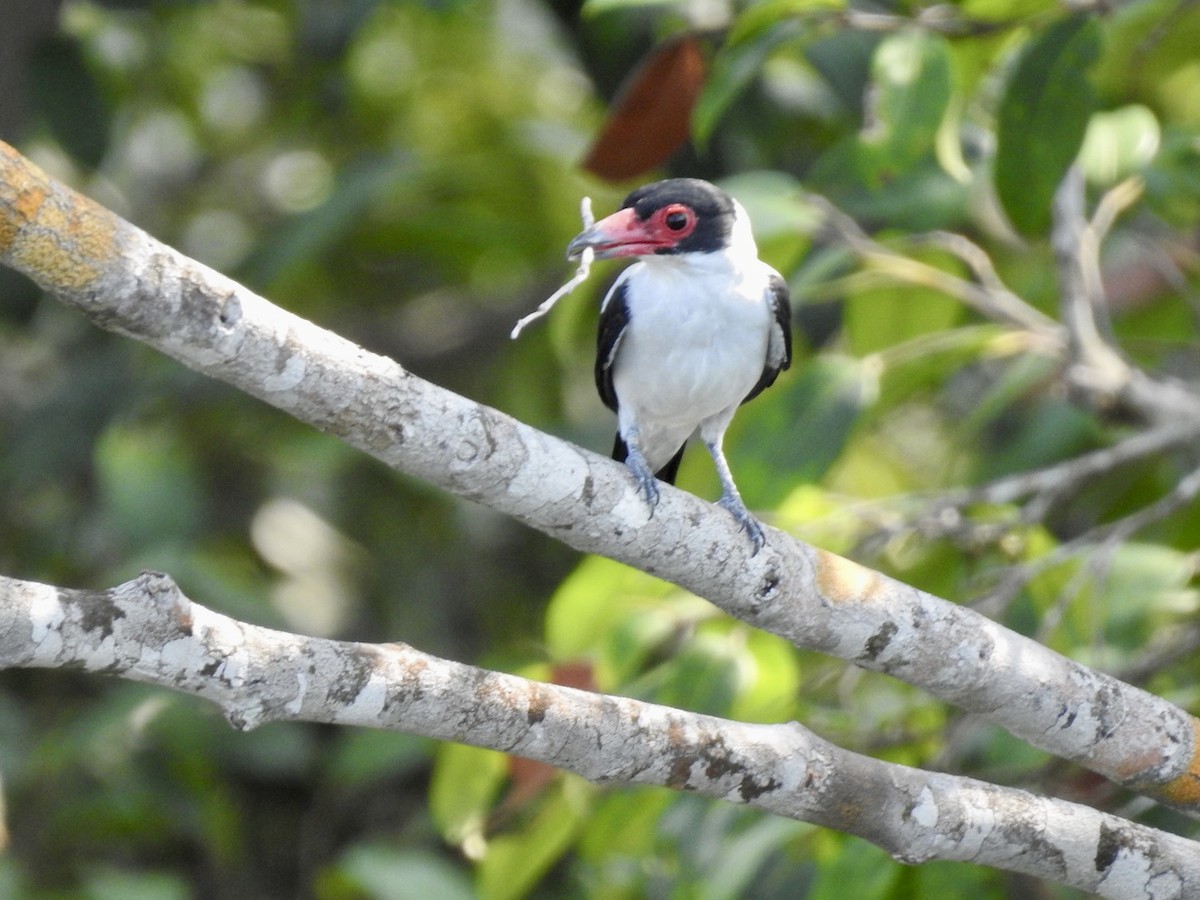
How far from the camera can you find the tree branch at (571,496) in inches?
66.5

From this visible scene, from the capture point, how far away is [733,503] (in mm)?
3248

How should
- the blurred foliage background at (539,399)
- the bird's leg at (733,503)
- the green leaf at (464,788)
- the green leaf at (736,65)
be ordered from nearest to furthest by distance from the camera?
the bird's leg at (733,503) < the green leaf at (736,65) < the blurred foliage background at (539,399) < the green leaf at (464,788)

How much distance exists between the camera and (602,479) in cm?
219

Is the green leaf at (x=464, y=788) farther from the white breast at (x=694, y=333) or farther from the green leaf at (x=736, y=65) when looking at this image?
the green leaf at (x=736, y=65)

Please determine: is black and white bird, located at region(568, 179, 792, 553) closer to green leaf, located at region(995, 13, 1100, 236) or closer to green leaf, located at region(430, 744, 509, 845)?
green leaf, located at region(995, 13, 1100, 236)

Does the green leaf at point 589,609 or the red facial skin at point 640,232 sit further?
the green leaf at point 589,609

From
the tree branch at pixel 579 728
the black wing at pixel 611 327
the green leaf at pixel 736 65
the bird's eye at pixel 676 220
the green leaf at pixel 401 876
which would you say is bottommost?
the green leaf at pixel 401 876

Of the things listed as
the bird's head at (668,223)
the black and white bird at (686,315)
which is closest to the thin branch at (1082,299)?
the black and white bird at (686,315)

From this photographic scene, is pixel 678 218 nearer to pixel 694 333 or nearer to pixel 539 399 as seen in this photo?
pixel 694 333

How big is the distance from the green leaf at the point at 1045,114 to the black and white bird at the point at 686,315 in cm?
58

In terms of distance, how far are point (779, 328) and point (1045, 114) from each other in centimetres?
75

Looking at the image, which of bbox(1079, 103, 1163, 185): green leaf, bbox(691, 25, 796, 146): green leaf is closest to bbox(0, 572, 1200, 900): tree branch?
bbox(691, 25, 796, 146): green leaf

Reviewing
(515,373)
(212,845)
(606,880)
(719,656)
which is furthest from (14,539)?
(719,656)

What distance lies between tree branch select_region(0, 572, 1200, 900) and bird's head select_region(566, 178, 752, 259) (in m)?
1.11
